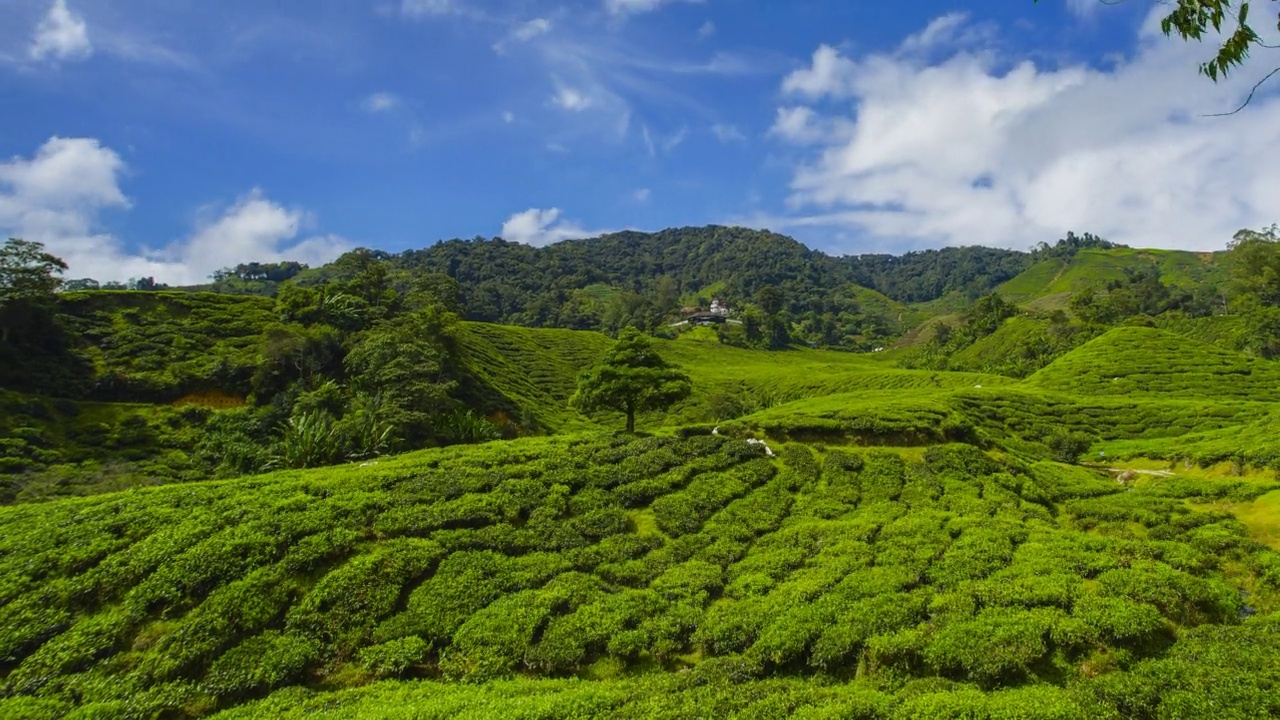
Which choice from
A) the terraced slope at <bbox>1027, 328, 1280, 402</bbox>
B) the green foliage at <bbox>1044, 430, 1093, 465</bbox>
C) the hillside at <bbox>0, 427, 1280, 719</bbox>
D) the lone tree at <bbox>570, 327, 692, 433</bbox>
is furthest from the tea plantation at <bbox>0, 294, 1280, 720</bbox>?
the terraced slope at <bbox>1027, 328, 1280, 402</bbox>

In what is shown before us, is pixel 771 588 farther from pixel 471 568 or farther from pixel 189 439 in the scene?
pixel 189 439

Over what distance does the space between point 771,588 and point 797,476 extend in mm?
8758

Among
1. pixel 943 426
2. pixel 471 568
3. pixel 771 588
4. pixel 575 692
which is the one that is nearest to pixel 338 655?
pixel 471 568

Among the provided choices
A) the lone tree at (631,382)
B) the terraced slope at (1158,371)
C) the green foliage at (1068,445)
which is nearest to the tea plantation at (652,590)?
the lone tree at (631,382)

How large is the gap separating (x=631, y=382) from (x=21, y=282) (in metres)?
62.2

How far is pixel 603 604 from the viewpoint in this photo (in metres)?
15.1

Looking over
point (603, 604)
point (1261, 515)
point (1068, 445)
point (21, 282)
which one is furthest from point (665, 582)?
point (21, 282)

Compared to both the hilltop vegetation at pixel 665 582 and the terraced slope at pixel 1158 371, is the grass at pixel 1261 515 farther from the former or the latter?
the terraced slope at pixel 1158 371

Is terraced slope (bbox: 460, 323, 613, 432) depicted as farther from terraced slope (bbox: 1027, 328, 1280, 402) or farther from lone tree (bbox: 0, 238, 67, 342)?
terraced slope (bbox: 1027, 328, 1280, 402)

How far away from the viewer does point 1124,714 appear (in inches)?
391

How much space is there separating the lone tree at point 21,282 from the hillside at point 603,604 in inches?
2073

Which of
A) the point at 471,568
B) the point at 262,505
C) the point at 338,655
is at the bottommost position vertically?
the point at 338,655

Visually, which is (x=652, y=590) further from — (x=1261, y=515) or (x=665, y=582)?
(x=1261, y=515)

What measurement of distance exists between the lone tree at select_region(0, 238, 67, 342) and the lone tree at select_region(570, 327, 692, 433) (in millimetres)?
57687
